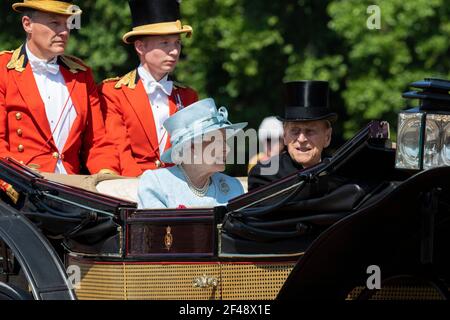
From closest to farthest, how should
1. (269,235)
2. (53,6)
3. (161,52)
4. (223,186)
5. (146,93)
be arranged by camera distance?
1. (269,235)
2. (223,186)
3. (53,6)
4. (161,52)
5. (146,93)

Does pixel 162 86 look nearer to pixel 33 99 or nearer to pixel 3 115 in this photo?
pixel 33 99

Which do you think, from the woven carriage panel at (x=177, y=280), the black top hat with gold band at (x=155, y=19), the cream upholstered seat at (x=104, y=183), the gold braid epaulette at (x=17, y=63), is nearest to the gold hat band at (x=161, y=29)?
the black top hat with gold band at (x=155, y=19)

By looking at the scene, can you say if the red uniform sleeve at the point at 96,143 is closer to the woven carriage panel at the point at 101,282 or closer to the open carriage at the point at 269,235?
the open carriage at the point at 269,235

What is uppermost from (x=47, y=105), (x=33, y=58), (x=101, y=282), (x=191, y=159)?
(x=33, y=58)

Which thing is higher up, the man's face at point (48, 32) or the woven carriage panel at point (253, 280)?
the man's face at point (48, 32)

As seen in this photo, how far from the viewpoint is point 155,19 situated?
641 cm

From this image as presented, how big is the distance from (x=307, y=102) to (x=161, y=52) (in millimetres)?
1019

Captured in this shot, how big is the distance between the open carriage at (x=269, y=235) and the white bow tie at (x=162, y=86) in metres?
1.20

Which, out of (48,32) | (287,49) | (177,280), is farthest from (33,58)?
(287,49)

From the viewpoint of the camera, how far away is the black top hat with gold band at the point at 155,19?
6.33 meters

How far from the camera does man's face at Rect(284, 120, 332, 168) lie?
5668mm

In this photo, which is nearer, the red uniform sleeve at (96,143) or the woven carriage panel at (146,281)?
the woven carriage panel at (146,281)

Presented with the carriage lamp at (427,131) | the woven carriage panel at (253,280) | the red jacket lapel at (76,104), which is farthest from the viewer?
the red jacket lapel at (76,104)

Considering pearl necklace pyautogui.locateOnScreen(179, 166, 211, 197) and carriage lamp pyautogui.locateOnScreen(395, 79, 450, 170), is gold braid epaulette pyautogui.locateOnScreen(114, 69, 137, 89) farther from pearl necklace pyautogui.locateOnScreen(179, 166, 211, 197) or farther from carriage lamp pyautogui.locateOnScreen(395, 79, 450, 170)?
carriage lamp pyautogui.locateOnScreen(395, 79, 450, 170)
